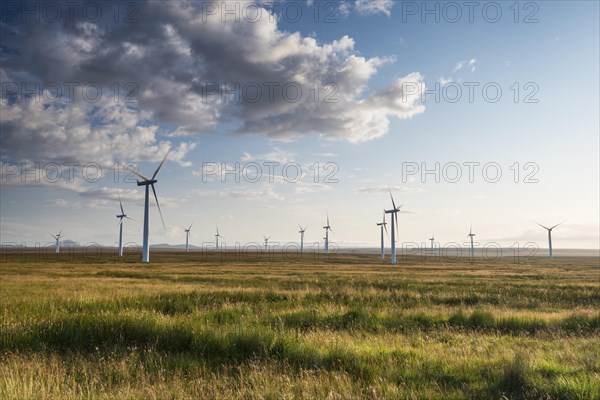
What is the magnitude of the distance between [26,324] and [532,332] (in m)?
16.5

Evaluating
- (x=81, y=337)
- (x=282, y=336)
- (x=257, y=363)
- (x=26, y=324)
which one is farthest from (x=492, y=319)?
(x=26, y=324)

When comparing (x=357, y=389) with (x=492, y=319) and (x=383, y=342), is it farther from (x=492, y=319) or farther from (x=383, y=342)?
(x=492, y=319)

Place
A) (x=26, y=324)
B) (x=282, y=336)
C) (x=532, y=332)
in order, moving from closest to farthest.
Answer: (x=282, y=336) → (x=26, y=324) → (x=532, y=332)

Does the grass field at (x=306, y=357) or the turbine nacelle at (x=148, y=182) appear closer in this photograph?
the grass field at (x=306, y=357)

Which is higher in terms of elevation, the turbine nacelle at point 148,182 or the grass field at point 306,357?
the turbine nacelle at point 148,182

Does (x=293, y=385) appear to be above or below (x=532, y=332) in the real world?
above

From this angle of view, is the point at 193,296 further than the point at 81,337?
Yes

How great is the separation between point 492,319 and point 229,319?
983 cm

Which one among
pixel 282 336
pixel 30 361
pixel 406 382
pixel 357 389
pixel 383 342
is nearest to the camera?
pixel 357 389

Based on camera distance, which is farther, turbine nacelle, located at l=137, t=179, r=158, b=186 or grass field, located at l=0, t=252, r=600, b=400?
turbine nacelle, located at l=137, t=179, r=158, b=186

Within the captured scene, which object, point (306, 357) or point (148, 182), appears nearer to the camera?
point (306, 357)

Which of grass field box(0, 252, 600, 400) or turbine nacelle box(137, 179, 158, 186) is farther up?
turbine nacelle box(137, 179, 158, 186)

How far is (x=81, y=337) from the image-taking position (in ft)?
38.0

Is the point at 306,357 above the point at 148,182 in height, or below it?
below
